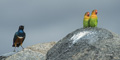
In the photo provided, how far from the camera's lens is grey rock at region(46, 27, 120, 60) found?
6945 millimetres

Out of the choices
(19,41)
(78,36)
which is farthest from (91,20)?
(19,41)

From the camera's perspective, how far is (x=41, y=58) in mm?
10031

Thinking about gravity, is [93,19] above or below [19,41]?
above

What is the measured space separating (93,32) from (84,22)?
993mm

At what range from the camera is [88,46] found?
7246 mm

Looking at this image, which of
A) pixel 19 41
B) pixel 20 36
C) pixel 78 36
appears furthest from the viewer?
pixel 19 41

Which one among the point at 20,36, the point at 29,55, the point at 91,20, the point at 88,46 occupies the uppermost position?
the point at 91,20

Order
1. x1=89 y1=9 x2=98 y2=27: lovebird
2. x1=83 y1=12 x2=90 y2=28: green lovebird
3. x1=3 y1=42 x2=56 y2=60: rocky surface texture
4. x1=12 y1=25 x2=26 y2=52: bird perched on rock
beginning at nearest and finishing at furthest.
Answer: x1=89 y1=9 x2=98 y2=27: lovebird, x1=83 y1=12 x2=90 y2=28: green lovebird, x1=3 y1=42 x2=56 y2=60: rocky surface texture, x1=12 y1=25 x2=26 y2=52: bird perched on rock

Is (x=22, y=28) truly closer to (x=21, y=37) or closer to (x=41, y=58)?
(x=21, y=37)

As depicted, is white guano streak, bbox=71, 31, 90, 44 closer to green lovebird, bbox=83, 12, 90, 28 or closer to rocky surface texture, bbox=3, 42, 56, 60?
green lovebird, bbox=83, 12, 90, 28

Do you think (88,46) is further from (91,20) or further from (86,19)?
(86,19)

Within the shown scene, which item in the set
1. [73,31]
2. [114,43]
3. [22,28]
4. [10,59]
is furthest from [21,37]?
[114,43]

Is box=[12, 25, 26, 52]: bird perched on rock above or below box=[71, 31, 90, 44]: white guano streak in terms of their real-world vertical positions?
below

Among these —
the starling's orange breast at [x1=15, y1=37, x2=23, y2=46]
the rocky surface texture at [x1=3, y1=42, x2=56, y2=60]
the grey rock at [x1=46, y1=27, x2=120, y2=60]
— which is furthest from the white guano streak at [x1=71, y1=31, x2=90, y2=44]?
the starling's orange breast at [x1=15, y1=37, x2=23, y2=46]
